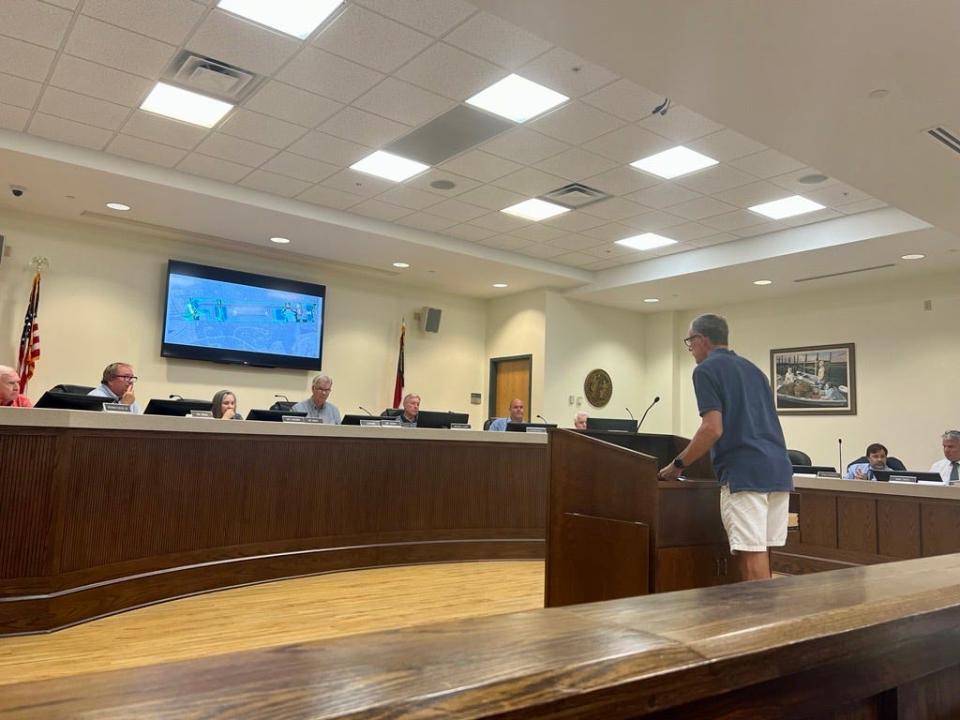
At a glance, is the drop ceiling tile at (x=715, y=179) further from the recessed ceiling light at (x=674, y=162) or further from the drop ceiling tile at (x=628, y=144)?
the drop ceiling tile at (x=628, y=144)

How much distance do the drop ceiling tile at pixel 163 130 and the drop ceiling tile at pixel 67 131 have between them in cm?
25

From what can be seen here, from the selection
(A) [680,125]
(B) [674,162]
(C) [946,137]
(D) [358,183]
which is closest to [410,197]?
(D) [358,183]

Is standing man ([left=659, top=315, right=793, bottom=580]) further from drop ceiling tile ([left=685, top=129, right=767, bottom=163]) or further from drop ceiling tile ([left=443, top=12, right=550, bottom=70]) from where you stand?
drop ceiling tile ([left=685, top=129, right=767, bottom=163])

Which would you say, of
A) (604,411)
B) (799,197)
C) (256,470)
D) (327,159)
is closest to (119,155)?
(327,159)

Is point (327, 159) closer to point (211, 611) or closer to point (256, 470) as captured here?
point (256, 470)

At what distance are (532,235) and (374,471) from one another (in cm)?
388

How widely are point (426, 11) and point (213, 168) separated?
10.2 feet

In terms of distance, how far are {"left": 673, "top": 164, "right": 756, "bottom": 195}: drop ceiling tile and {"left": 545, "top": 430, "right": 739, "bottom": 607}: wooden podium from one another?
144 inches

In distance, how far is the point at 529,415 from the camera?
9.67 m

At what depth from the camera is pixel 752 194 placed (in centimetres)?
635

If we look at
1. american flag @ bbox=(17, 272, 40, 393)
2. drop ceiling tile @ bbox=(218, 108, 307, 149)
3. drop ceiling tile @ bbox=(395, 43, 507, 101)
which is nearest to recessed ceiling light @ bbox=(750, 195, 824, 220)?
drop ceiling tile @ bbox=(395, 43, 507, 101)

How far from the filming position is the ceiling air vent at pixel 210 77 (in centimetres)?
448

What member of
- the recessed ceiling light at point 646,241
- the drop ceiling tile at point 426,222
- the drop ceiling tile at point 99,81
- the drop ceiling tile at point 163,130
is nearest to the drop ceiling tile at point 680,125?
the recessed ceiling light at point 646,241

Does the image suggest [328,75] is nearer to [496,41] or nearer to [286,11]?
[286,11]
